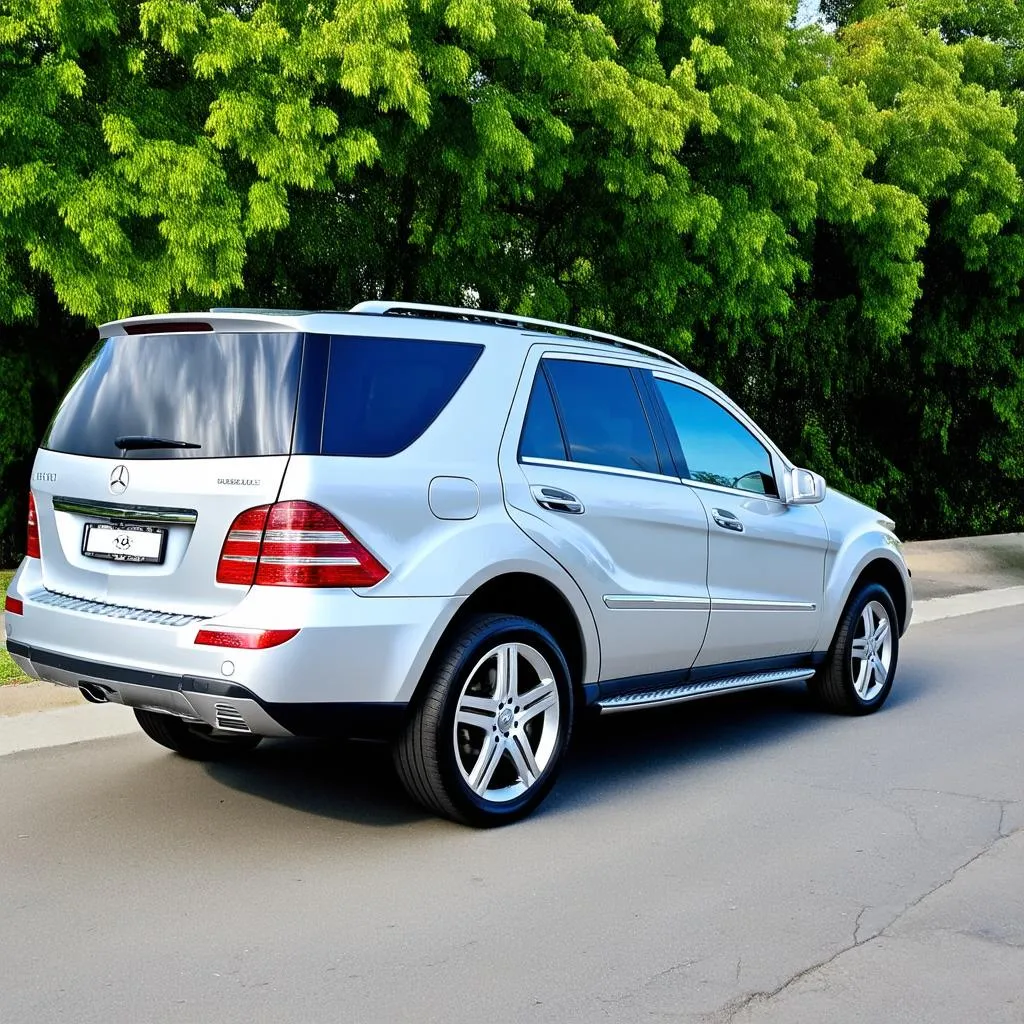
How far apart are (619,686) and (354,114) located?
7.62 metres

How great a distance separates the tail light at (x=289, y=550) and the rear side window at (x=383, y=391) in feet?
0.90

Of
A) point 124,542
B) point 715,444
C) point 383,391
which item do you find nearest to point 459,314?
point 383,391

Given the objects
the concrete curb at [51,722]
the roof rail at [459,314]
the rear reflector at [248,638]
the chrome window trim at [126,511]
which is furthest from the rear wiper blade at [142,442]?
the concrete curb at [51,722]

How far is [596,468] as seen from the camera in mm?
5977

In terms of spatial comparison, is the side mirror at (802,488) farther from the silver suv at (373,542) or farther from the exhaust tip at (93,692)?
the exhaust tip at (93,692)

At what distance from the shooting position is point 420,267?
579 inches

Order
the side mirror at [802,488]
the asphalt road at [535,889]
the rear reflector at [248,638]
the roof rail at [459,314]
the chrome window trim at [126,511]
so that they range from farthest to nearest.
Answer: the side mirror at [802,488] → the roof rail at [459,314] → the chrome window trim at [126,511] → the rear reflector at [248,638] → the asphalt road at [535,889]

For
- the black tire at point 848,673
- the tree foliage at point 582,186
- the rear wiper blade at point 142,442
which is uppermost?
the tree foliage at point 582,186

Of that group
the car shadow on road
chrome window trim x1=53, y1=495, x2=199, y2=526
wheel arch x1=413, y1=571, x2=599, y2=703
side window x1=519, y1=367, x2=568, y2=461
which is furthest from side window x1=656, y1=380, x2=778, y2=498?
chrome window trim x1=53, y1=495, x2=199, y2=526

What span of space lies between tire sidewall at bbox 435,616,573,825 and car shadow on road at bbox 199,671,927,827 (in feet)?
0.78

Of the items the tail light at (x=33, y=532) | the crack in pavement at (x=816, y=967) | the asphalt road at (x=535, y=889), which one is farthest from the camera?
the tail light at (x=33, y=532)

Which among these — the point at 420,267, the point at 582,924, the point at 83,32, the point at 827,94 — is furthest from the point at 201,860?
the point at 827,94

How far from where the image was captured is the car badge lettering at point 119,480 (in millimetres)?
5098

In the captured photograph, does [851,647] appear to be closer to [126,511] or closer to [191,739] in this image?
[191,739]
